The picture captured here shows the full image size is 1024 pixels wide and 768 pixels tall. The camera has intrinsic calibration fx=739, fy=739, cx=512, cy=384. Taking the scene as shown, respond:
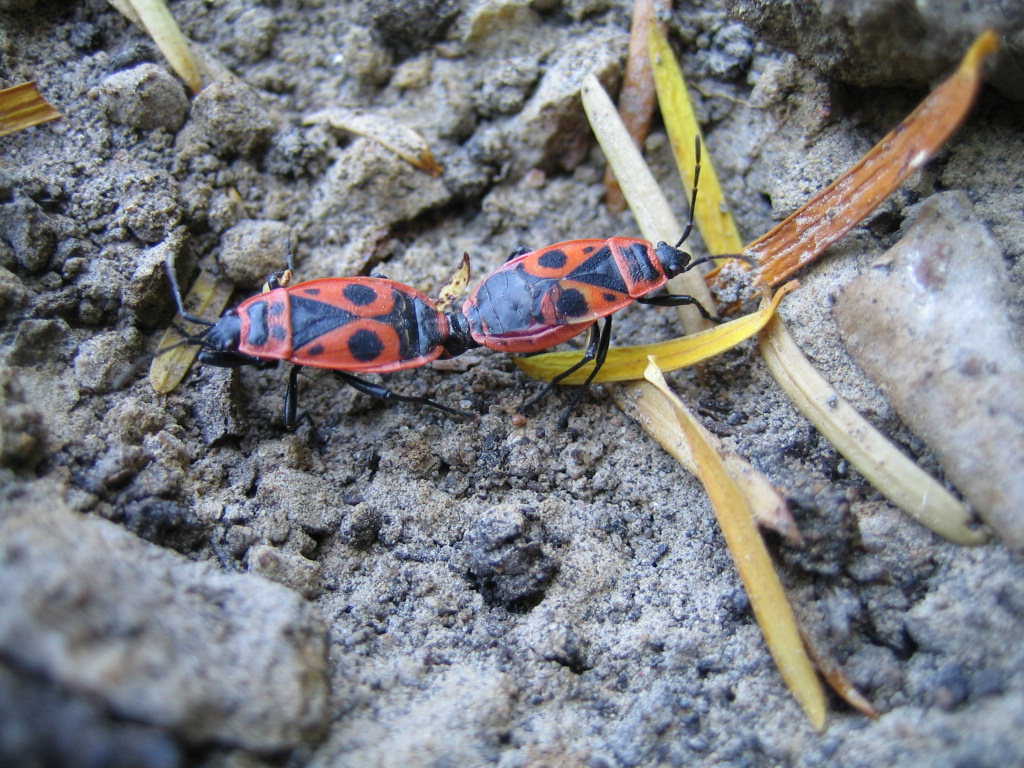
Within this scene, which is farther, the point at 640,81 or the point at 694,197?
the point at 640,81

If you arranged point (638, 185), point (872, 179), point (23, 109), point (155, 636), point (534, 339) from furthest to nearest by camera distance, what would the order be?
point (638, 185) < point (534, 339) < point (23, 109) < point (872, 179) < point (155, 636)

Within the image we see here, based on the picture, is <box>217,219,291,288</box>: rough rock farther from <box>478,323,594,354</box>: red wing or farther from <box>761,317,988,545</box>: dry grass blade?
<box>761,317,988,545</box>: dry grass blade

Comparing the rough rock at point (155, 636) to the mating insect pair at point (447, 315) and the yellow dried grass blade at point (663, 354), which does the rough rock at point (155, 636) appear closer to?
the mating insect pair at point (447, 315)

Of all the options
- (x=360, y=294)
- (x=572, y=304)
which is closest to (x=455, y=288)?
(x=360, y=294)

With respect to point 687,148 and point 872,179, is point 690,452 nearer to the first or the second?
point 872,179

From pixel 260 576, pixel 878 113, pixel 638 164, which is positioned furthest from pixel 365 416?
pixel 878 113
